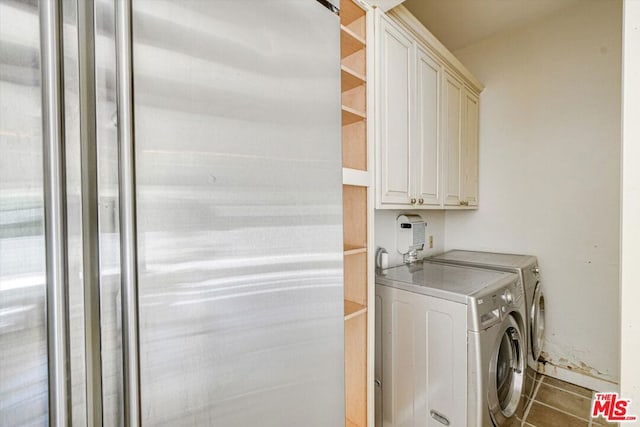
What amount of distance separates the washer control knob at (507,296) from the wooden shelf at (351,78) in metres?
1.39

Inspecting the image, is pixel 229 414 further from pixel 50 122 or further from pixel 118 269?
pixel 50 122

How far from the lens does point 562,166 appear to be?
235 cm

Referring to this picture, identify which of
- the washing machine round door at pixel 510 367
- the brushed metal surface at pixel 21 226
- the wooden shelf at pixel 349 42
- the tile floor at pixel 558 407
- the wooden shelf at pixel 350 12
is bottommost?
the tile floor at pixel 558 407

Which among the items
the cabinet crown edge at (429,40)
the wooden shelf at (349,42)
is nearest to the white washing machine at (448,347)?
the wooden shelf at (349,42)

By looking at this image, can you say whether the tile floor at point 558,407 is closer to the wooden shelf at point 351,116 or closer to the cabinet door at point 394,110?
the cabinet door at point 394,110

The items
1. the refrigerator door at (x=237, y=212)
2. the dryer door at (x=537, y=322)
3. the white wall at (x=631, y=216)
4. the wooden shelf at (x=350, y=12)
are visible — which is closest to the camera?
the refrigerator door at (x=237, y=212)

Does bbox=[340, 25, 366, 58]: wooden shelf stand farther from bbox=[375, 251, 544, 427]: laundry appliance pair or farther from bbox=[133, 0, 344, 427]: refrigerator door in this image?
bbox=[375, 251, 544, 427]: laundry appliance pair

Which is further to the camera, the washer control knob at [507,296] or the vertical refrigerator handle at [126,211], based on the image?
the washer control knob at [507,296]

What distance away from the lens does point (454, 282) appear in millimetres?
1587

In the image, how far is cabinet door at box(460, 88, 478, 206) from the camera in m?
2.42

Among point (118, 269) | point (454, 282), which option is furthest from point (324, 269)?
point (454, 282)

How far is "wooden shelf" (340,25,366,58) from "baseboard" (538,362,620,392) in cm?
296

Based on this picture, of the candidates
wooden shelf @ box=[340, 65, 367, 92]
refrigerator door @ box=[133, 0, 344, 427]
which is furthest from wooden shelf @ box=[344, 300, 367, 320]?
wooden shelf @ box=[340, 65, 367, 92]

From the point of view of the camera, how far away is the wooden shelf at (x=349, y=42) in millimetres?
1335
